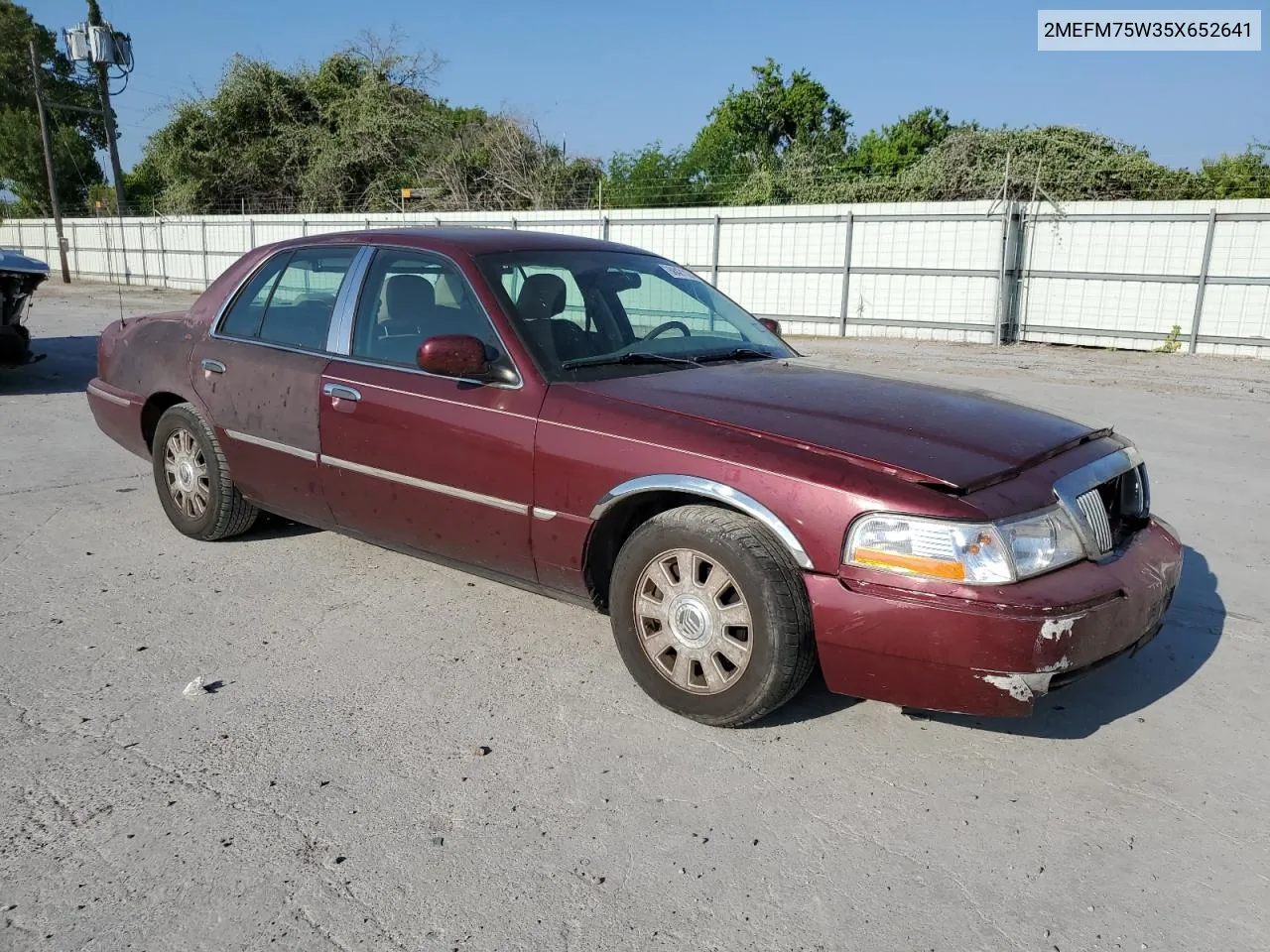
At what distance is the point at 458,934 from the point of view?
226 centimetres

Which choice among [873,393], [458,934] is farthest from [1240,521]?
[458,934]

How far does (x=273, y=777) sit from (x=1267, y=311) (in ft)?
52.1

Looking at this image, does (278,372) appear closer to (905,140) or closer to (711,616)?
(711,616)

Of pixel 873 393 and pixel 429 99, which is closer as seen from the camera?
pixel 873 393

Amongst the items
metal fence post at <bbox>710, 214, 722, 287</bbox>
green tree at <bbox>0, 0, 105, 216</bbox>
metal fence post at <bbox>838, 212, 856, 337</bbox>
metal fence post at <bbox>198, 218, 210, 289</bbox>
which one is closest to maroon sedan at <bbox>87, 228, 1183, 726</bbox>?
metal fence post at <bbox>838, 212, 856, 337</bbox>

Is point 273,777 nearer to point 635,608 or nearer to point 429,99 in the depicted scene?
point 635,608

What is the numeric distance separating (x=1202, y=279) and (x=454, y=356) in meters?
14.7

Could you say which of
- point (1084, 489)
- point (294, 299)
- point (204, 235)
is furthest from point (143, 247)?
point (1084, 489)

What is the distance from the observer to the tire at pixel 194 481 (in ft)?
15.9

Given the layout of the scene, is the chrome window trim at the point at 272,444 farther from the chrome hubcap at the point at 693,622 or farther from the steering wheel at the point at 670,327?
the chrome hubcap at the point at 693,622

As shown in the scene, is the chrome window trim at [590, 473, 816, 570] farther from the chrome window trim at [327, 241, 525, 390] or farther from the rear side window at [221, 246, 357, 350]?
the rear side window at [221, 246, 357, 350]

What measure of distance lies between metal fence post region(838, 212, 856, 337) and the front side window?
14230 mm

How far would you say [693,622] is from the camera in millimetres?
3186

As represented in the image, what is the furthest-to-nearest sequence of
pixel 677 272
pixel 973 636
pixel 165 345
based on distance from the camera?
1. pixel 165 345
2. pixel 677 272
3. pixel 973 636
